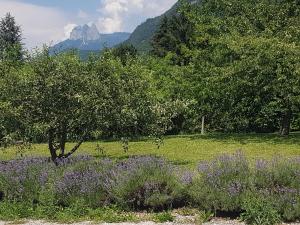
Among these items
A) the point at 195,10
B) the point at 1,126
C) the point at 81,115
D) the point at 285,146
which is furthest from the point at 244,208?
the point at 195,10

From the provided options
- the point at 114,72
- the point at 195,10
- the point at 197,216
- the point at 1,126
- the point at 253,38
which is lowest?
the point at 197,216

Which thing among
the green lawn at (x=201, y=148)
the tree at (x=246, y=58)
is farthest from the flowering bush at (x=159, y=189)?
the tree at (x=246, y=58)

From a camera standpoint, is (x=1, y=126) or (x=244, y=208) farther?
(x=1, y=126)

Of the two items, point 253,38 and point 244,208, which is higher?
point 253,38

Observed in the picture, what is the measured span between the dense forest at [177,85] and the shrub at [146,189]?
3591 millimetres

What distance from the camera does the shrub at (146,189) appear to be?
9.83 metres

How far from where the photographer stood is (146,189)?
984 cm

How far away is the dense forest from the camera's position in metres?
13.5

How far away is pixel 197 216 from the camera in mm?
9312

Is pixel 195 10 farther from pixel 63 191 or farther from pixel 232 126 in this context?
pixel 63 191

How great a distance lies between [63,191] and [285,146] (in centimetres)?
1362

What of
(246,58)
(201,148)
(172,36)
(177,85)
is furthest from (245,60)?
(172,36)

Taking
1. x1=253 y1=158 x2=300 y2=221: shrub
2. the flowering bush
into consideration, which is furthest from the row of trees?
the flowering bush

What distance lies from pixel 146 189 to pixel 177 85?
20236 mm
